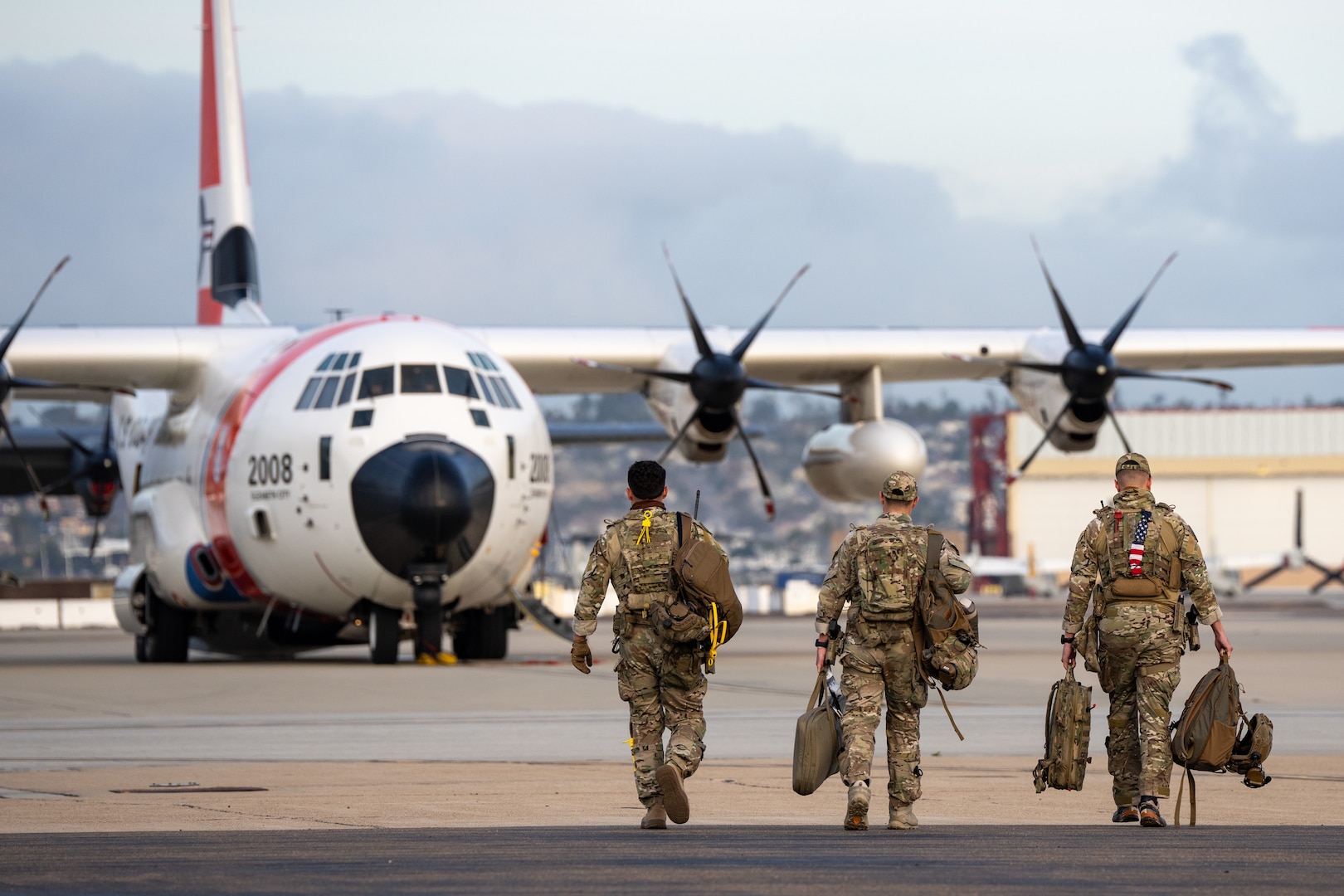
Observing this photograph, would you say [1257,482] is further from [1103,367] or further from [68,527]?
[68,527]

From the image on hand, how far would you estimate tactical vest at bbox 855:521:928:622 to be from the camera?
27.6ft

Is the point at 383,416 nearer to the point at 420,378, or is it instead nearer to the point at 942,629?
the point at 420,378

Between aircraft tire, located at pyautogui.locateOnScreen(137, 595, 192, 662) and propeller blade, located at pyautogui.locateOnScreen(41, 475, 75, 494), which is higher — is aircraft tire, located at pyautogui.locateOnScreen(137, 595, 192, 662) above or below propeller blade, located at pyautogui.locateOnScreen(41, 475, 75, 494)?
below

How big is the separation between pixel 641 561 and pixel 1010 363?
57.8ft

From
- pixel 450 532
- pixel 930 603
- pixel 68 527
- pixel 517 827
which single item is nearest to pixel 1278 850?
pixel 930 603

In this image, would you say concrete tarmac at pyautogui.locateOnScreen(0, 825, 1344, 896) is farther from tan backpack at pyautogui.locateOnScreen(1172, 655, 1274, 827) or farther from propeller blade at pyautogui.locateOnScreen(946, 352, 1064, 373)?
propeller blade at pyautogui.locateOnScreen(946, 352, 1064, 373)

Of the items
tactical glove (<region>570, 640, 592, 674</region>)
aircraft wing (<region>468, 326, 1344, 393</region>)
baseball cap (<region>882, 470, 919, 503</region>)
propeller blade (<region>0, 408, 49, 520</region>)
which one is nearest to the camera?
tactical glove (<region>570, 640, 592, 674</region>)

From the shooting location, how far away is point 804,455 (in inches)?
1014

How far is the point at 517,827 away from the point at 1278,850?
3.12 meters

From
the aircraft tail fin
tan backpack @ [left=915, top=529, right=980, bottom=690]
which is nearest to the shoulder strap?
tan backpack @ [left=915, top=529, right=980, bottom=690]

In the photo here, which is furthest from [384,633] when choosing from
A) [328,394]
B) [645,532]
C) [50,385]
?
[645,532]

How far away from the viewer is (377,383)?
1970 centimetres

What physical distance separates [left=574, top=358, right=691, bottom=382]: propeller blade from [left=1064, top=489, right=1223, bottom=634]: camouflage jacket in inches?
558

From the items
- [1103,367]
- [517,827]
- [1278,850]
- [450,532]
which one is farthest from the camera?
[1103,367]
